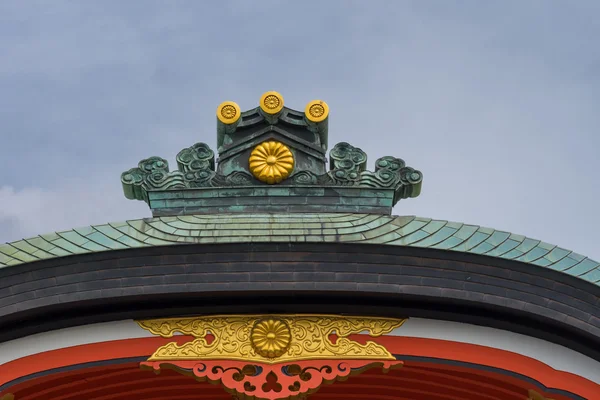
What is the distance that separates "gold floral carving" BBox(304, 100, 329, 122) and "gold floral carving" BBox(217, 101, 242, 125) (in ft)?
2.00

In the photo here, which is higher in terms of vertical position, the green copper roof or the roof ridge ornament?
the roof ridge ornament

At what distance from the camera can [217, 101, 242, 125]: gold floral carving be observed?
8133mm

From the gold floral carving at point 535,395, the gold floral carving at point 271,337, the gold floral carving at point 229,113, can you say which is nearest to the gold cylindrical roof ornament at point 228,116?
the gold floral carving at point 229,113

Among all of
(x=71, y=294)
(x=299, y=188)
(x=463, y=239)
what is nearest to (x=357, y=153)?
(x=299, y=188)

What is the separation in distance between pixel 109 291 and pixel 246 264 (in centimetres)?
100

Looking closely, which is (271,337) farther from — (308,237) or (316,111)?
(316,111)

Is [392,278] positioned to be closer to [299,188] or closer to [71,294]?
[299,188]

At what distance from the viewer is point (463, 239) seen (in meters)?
7.01

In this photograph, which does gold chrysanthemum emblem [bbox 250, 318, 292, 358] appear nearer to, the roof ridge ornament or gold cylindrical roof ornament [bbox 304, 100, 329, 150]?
the roof ridge ornament

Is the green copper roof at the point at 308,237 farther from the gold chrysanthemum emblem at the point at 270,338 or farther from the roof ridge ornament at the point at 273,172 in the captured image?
the gold chrysanthemum emblem at the point at 270,338

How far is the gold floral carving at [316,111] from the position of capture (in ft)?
26.8

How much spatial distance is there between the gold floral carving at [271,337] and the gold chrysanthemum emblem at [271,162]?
157cm

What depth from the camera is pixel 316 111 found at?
8188 mm

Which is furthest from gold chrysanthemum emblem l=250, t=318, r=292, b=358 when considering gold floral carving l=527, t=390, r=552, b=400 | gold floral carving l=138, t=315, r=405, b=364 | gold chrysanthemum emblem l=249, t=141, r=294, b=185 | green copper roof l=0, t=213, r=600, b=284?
gold floral carving l=527, t=390, r=552, b=400
